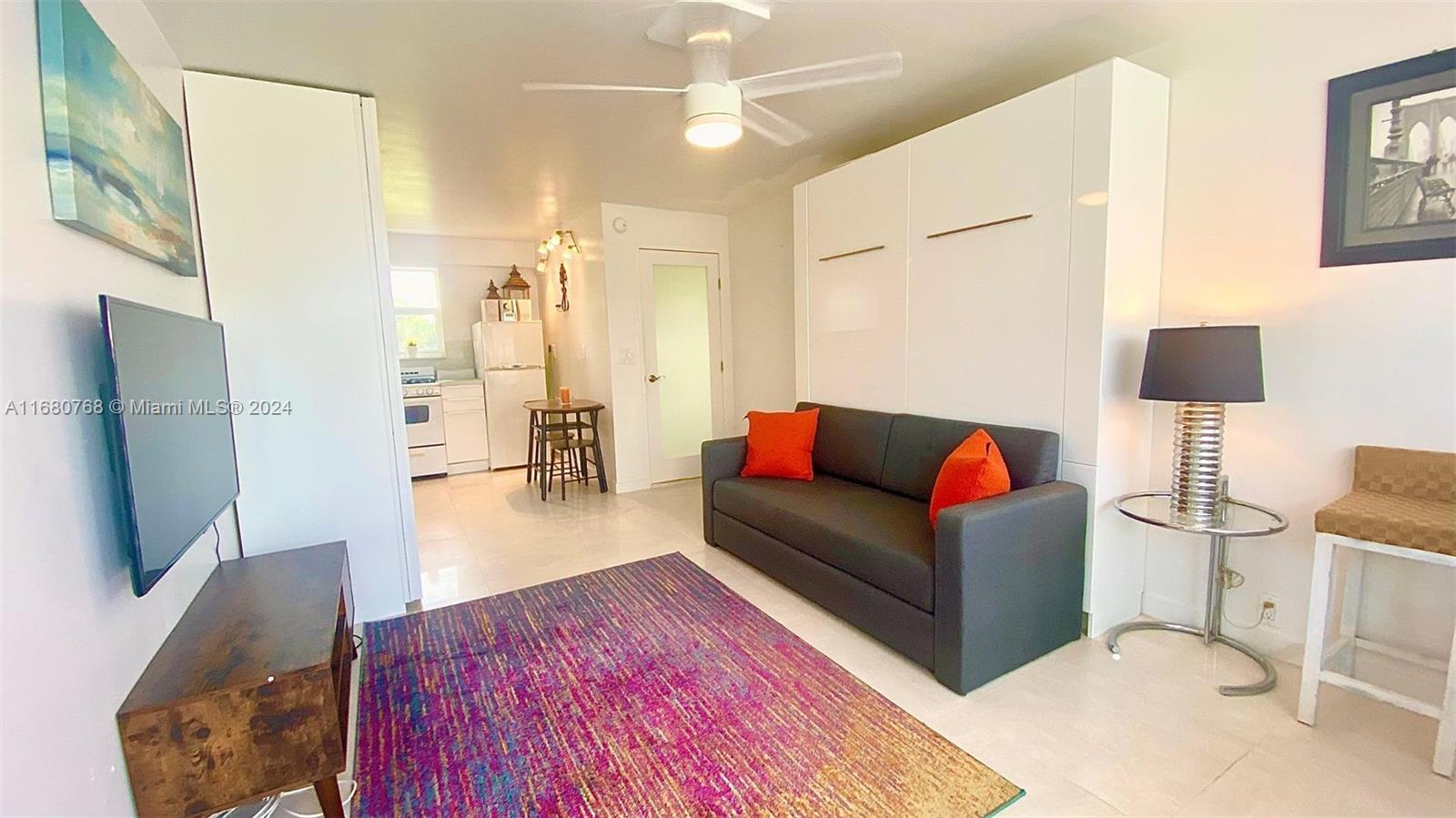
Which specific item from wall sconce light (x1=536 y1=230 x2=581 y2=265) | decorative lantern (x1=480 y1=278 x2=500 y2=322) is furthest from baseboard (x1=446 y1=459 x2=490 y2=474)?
wall sconce light (x1=536 y1=230 x2=581 y2=265)

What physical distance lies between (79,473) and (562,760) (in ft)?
4.56

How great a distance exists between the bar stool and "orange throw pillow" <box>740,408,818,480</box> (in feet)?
6.89

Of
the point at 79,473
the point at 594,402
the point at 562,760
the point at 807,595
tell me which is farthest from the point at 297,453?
the point at 594,402

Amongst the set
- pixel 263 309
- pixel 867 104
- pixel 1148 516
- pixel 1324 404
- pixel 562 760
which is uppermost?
pixel 867 104

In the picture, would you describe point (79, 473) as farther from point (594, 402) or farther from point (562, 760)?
point (594, 402)

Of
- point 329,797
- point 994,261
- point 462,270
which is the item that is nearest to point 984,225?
point 994,261

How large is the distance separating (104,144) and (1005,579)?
113 inches

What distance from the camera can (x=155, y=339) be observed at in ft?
4.93

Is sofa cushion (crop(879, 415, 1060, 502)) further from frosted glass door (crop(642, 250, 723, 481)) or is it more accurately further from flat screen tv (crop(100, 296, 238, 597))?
flat screen tv (crop(100, 296, 238, 597))

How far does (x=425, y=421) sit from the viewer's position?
5629mm

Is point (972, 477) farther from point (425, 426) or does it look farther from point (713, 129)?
point (425, 426)

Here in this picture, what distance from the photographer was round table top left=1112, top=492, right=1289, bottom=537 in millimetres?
1955

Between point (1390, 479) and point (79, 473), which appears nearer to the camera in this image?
point (79, 473)

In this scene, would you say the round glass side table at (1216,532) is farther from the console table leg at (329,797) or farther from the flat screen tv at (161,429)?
the flat screen tv at (161,429)
